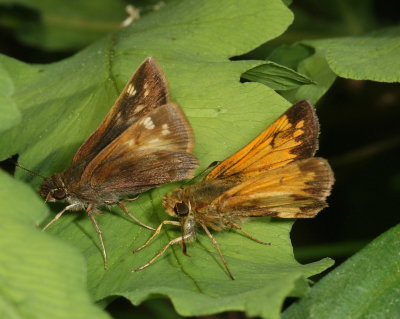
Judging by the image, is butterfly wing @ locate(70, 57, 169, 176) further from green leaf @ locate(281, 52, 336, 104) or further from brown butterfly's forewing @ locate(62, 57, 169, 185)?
green leaf @ locate(281, 52, 336, 104)

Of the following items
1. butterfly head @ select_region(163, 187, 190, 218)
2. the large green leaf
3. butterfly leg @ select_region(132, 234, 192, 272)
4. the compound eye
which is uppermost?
the large green leaf

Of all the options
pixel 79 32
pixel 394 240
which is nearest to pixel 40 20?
pixel 79 32

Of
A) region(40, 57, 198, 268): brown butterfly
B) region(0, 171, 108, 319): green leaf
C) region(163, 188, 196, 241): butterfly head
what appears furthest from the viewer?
region(40, 57, 198, 268): brown butterfly

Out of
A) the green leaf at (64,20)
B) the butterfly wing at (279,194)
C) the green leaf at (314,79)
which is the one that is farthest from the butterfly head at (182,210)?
the green leaf at (64,20)

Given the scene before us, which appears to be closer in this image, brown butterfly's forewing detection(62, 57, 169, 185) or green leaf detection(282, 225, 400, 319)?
green leaf detection(282, 225, 400, 319)

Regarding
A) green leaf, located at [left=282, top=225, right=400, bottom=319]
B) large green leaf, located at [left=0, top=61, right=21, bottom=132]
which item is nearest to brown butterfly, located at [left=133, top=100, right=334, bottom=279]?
green leaf, located at [left=282, top=225, right=400, bottom=319]

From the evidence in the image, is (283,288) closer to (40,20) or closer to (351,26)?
(351,26)
